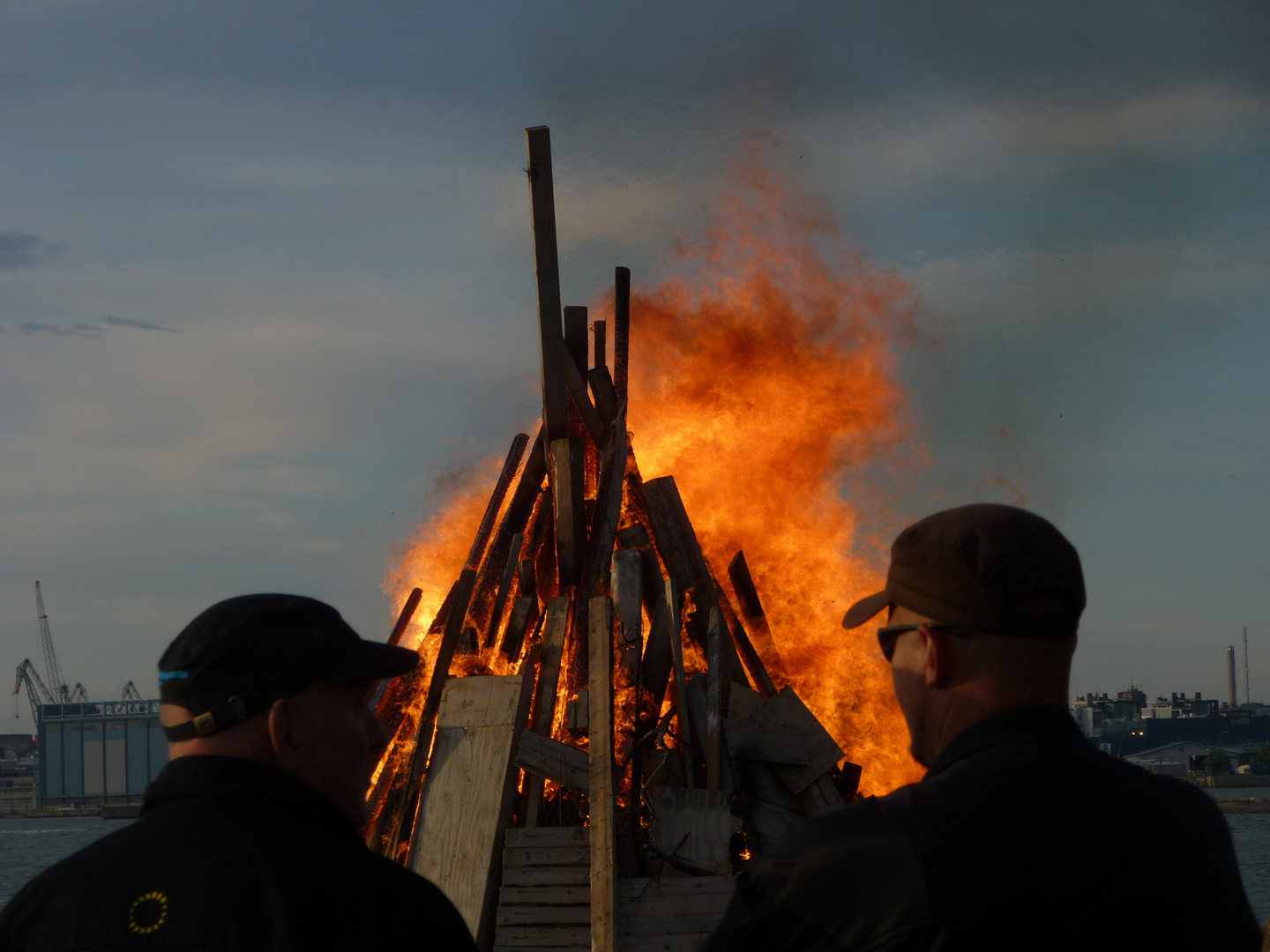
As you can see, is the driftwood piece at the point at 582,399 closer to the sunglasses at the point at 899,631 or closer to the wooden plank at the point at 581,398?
the wooden plank at the point at 581,398

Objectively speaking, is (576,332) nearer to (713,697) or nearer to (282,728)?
(713,697)

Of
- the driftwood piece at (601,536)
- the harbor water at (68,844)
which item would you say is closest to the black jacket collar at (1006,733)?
the driftwood piece at (601,536)

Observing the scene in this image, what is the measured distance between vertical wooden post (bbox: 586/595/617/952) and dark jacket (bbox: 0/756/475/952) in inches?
327

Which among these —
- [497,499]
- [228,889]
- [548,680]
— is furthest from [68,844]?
[228,889]

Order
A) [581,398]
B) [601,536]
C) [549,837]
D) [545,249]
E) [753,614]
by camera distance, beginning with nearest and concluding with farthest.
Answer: [549,837] < [545,249] < [601,536] < [581,398] < [753,614]

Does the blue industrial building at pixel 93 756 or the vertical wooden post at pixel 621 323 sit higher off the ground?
the vertical wooden post at pixel 621 323

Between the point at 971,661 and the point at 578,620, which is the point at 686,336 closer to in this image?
the point at 578,620

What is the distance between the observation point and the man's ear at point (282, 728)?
111 inches

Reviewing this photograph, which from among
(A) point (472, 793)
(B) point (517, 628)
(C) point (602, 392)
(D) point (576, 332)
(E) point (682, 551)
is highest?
(D) point (576, 332)

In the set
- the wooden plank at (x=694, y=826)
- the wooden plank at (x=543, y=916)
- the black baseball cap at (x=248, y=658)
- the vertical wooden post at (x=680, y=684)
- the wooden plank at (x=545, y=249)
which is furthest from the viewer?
the wooden plank at (x=545, y=249)

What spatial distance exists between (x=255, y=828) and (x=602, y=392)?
40.1 feet

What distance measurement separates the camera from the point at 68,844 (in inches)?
3880

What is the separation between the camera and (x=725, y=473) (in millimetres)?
16281

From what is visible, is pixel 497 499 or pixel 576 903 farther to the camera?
pixel 497 499
